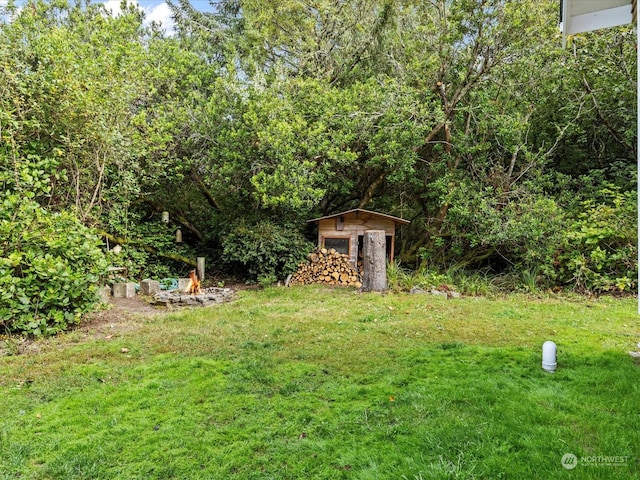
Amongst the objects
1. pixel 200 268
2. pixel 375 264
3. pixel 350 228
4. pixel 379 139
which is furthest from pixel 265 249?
pixel 379 139

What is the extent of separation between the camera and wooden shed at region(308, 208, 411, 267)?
8977 millimetres

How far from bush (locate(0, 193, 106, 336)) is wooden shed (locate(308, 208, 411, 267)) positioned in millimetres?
5067

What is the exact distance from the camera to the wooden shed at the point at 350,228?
8.98m

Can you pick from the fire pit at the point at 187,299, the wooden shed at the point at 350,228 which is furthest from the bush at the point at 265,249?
the fire pit at the point at 187,299

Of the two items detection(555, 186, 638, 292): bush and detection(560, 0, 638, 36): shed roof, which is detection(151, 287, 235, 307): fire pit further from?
detection(555, 186, 638, 292): bush

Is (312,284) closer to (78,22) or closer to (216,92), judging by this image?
(216,92)

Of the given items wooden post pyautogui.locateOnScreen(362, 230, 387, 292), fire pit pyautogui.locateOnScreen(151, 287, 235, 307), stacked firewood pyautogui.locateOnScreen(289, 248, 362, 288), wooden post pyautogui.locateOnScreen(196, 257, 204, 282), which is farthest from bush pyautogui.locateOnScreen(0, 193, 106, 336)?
wooden post pyautogui.locateOnScreen(362, 230, 387, 292)

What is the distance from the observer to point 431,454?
209 centimetres

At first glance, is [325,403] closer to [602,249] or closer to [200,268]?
[200,268]

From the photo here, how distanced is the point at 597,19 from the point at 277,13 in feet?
30.5

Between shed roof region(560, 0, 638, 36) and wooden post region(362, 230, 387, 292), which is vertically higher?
shed roof region(560, 0, 638, 36)

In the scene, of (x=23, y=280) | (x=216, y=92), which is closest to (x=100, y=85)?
(x=216, y=92)

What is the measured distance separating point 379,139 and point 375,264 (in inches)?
119

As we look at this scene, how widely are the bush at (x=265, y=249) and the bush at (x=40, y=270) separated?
3660 mm
